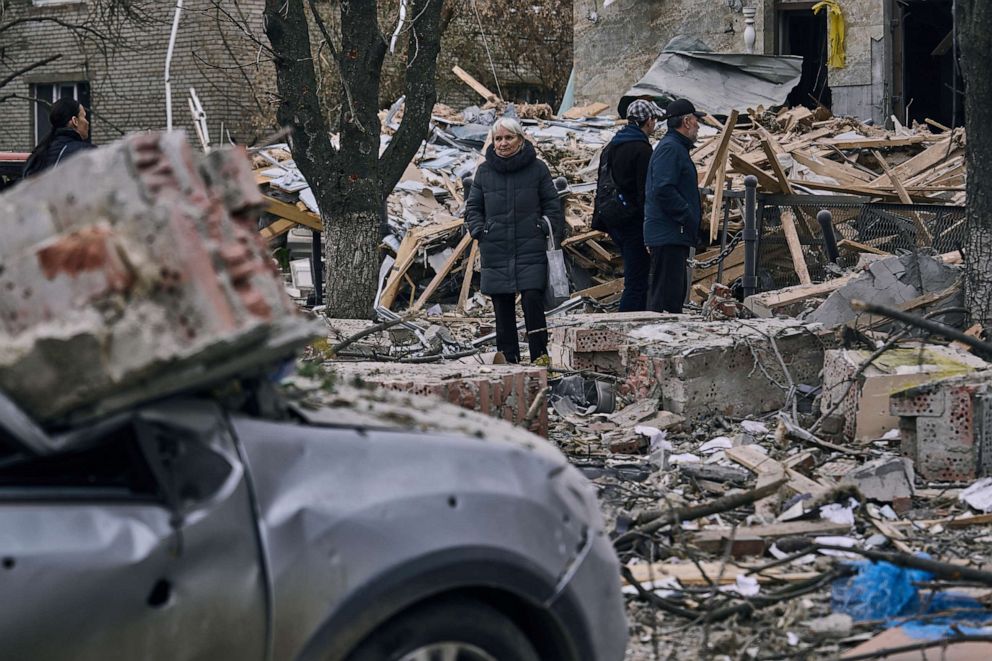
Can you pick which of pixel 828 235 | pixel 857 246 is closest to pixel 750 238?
pixel 828 235

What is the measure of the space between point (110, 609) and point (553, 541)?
1208 mm

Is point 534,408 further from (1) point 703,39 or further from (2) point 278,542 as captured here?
(1) point 703,39

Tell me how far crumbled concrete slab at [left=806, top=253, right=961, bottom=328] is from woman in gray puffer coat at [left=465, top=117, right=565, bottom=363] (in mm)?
2154

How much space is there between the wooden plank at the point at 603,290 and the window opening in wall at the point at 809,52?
11.3 metres

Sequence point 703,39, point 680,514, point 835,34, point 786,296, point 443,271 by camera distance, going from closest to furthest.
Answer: point 680,514, point 786,296, point 443,271, point 835,34, point 703,39

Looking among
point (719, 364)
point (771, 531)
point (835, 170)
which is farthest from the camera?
point (835, 170)

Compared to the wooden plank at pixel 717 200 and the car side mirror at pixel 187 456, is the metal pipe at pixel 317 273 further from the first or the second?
the car side mirror at pixel 187 456

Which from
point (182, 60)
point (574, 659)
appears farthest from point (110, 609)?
point (182, 60)

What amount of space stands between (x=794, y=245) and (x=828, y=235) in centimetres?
96

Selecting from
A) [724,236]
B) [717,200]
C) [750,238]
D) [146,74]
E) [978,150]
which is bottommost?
[724,236]

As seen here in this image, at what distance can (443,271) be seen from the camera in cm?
1578

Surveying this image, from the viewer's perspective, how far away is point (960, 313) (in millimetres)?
9555

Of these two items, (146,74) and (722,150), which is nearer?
(722,150)

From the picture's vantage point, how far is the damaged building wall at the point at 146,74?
26.8 meters
